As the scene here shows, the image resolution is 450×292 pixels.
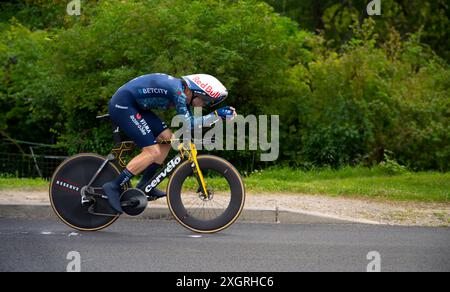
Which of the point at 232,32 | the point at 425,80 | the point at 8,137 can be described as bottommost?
the point at 8,137

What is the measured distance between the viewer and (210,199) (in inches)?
337

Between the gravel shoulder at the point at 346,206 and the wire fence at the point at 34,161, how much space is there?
463 cm

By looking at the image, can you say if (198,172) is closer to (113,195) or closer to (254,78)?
(113,195)

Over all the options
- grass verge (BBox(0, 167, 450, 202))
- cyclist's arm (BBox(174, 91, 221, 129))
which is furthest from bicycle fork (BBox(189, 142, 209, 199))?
grass verge (BBox(0, 167, 450, 202))

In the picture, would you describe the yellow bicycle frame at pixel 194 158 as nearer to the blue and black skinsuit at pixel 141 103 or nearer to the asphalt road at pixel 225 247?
the blue and black skinsuit at pixel 141 103

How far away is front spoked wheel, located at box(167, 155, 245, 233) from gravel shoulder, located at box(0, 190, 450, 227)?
5.03 feet

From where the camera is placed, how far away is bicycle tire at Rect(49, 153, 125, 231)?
8.86 meters

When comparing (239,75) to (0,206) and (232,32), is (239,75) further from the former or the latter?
(0,206)

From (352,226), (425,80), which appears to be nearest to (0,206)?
(352,226)

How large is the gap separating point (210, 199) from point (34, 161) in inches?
333

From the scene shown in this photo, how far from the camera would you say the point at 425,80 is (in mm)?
16469

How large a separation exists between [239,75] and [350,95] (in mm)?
2177

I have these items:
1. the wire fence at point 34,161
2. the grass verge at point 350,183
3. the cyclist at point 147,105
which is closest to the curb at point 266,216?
the cyclist at point 147,105

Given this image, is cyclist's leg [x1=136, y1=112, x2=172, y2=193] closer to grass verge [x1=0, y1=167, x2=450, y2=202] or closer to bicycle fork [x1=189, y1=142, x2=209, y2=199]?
bicycle fork [x1=189, y1=142, x2=209, y2=199]
